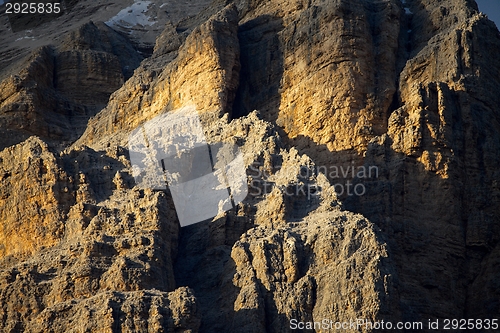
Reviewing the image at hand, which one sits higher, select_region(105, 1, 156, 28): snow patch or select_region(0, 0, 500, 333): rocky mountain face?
select_region(105, 1, 156, 28): snow patch

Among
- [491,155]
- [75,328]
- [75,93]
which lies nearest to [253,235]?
[75,328]

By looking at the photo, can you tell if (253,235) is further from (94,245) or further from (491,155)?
(491,155)

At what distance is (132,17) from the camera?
9894 cm

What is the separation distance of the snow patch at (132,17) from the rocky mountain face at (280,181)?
629 inches

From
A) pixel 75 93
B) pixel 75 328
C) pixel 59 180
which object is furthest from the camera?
pixel 75 93

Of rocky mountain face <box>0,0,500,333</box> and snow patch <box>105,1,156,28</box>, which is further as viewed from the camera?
snow patch <box>105,1,156,28</box>

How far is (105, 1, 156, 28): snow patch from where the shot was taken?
97.2 m

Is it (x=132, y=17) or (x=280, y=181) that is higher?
(x=132, y=17)

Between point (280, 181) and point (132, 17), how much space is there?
39991 mm

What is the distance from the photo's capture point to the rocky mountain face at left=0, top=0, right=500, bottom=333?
5553cm

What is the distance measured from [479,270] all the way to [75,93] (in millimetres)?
28066

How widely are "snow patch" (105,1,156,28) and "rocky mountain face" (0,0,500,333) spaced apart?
52.4 feet

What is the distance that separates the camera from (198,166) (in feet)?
213

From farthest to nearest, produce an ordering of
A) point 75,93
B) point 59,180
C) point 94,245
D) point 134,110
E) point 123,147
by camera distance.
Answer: point 75,93, point 134,110, point 123,147, point 59,180, point 94,245
